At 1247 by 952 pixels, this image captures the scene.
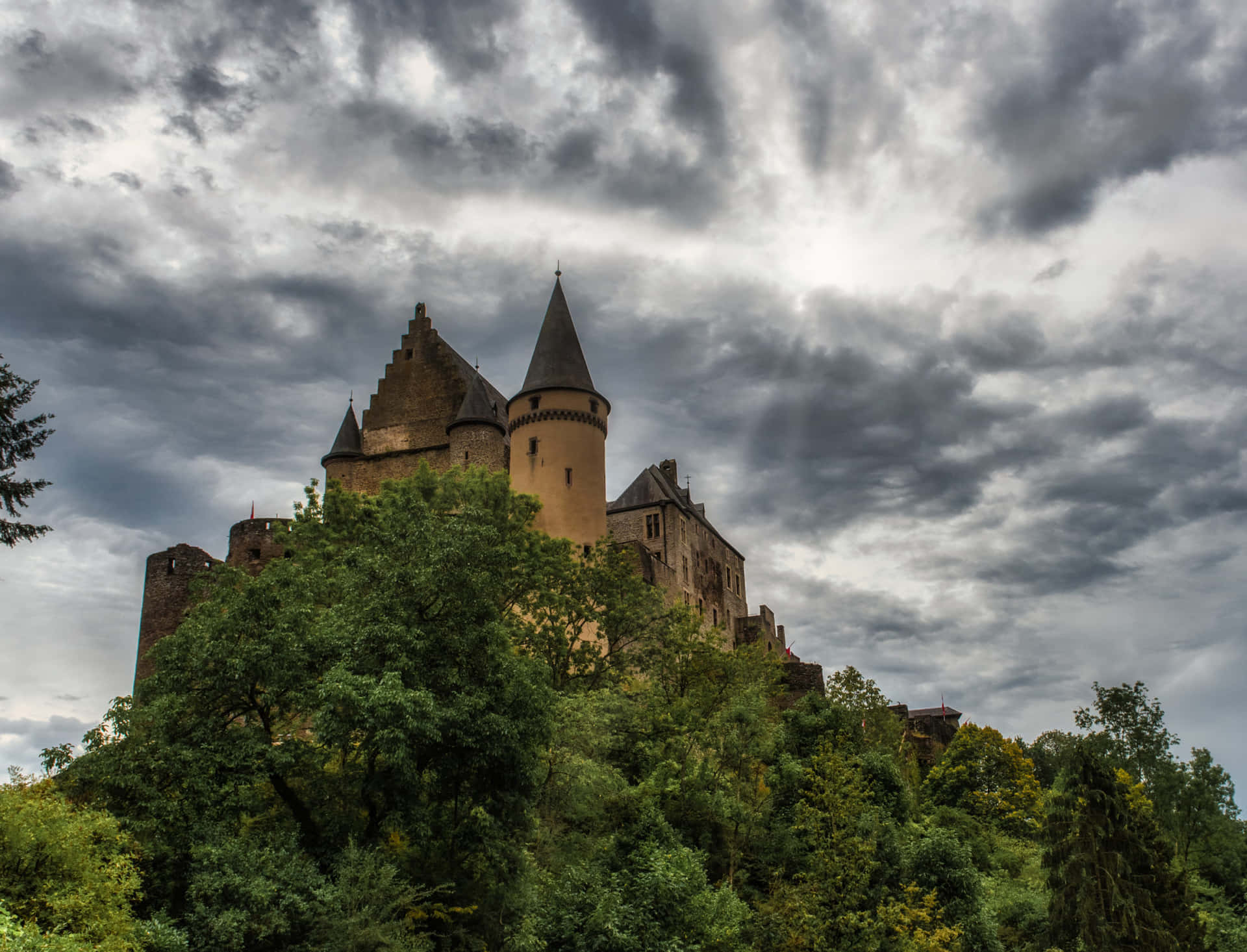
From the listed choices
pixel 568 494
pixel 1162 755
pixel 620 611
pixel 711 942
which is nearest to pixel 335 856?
pixel 711 942

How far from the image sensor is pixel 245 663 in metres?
23.7

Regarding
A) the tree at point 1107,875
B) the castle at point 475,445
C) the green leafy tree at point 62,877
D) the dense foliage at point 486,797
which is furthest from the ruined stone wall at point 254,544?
the tree at point 1107,875

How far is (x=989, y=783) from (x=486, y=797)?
35668mm

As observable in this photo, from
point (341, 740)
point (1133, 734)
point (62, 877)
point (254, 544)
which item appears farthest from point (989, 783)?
point (62, 877)

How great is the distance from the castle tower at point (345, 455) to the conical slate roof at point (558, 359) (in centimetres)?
906

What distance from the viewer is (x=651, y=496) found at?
216 feet

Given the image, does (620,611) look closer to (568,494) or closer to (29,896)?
(568,494)

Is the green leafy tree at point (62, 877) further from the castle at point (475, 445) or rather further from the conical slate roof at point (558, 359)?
the conical slate roof at point (558, 359)

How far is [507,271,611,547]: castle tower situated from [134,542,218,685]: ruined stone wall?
1390cm

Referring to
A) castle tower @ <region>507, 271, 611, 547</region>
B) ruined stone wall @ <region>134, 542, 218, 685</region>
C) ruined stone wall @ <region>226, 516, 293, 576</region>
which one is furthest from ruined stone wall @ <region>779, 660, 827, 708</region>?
ruined stone wall @ <region>134, 542, 218, 685</region>

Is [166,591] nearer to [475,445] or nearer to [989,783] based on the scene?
[475,445]

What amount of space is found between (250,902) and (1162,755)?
5087 cm

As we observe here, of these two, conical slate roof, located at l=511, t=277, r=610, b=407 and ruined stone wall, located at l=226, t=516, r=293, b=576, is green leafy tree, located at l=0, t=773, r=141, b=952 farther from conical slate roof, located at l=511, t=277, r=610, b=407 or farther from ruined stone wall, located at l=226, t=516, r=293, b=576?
conical slate roof, located at l=511, t=277, r=610, b=407

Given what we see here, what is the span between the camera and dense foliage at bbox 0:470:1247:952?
2195cm
